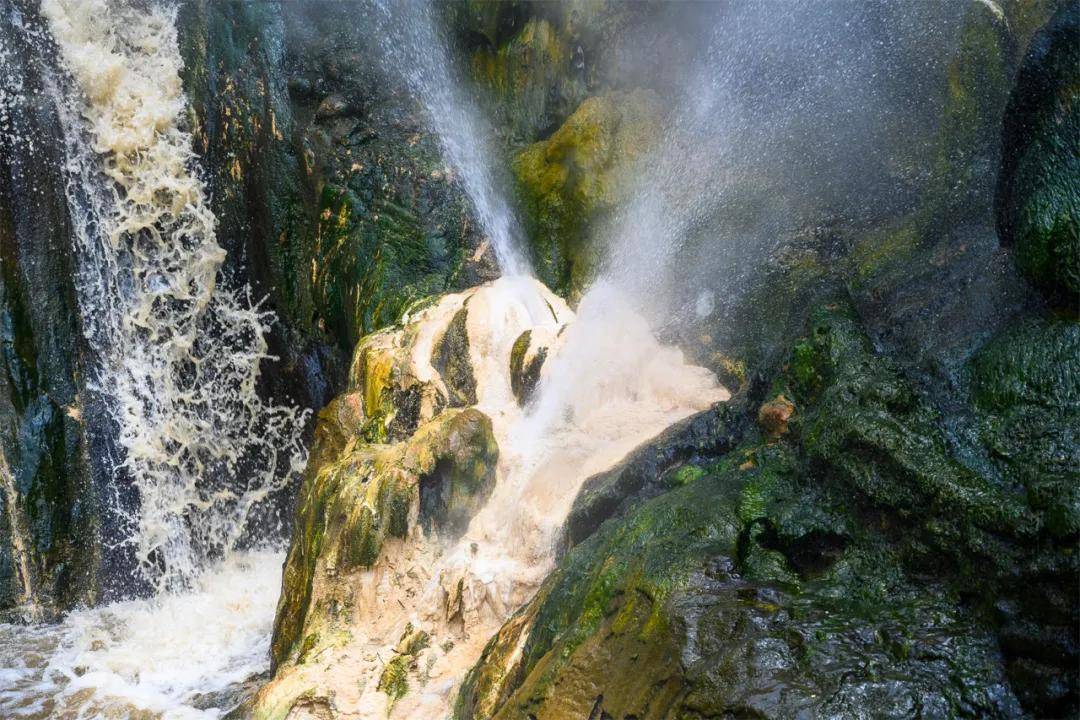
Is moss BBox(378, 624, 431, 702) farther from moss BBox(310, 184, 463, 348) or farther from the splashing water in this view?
the splashing water

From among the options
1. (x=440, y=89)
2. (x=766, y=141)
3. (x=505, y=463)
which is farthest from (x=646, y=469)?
(x=440, y=89)

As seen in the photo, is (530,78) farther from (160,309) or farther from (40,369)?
(40,369)

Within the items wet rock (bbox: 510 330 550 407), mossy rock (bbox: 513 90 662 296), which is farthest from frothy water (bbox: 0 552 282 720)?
mossy rock (bbox: 513 90 662 296)

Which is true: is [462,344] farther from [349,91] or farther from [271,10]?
[271,10]

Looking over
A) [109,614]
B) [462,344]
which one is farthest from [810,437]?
[109,614]

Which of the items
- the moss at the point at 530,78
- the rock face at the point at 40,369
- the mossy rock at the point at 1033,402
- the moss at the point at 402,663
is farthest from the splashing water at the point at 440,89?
the mossy rock at the point at 1033,402

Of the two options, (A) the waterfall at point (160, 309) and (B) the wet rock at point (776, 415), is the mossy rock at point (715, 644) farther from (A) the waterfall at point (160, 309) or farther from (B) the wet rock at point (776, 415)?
(A) the waterfall at point (160, 309)
